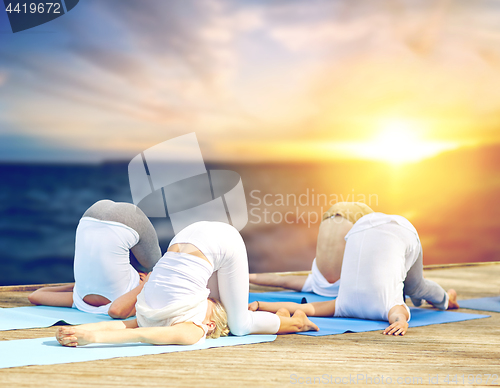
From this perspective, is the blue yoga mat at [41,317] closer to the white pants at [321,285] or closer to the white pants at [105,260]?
the white pants at [105,260]

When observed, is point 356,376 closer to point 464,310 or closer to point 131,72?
point 464,310

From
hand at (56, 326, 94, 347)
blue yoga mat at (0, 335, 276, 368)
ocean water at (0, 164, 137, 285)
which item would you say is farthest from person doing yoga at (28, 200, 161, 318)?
ocean water at (0, 164, 137, 285)

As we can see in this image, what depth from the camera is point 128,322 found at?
2188mm

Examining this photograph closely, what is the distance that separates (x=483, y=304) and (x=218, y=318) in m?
2.51

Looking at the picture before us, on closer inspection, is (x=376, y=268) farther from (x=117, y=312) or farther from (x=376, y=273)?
(x=117, y=312)

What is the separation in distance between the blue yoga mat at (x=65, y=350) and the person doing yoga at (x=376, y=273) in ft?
2.60

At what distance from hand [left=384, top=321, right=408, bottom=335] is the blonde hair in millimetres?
871

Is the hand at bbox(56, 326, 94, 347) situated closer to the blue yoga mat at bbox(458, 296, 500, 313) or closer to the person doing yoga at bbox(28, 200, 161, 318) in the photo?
the person doing yoga at bbox(28, 200, 161, 318)

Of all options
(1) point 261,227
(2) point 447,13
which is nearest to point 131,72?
(1) point 261,227

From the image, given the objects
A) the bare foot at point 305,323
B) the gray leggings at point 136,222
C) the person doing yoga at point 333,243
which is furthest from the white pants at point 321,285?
the gray leggings at point 136,222

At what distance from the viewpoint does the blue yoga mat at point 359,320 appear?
2599 mm

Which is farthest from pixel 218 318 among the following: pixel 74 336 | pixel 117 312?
pixel 117 312

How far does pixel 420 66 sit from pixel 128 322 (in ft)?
21.5

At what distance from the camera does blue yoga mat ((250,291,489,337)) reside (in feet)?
8.53
